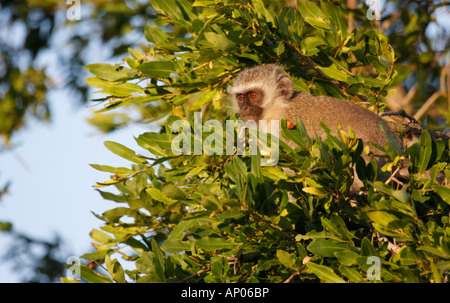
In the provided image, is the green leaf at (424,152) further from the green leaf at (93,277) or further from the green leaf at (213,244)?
the green leaf at (93,277)

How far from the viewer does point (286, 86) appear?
4566 millimetres

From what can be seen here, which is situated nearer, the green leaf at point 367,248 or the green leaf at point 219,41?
the green leaf at point 367,248

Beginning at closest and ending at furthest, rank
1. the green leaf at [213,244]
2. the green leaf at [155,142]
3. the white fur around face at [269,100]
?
the green leaf at [213,244], the green leaf at [155,142], the white fur around face at [269,100]

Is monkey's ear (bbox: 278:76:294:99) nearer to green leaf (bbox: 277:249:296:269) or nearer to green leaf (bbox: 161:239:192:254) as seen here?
green leaf (bbox: 161:239:192:254)

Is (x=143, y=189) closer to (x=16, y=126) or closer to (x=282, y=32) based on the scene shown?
(x=282, y=32)

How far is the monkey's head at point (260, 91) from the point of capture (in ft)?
14.6

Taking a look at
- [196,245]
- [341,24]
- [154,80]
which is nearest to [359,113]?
[341,24]

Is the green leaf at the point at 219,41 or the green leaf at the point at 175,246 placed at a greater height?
the green leaf at the point at 219,41

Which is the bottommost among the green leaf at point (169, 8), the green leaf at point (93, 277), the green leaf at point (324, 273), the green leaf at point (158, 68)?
the green leaf at point (93, 277)

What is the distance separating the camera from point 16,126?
6.81m

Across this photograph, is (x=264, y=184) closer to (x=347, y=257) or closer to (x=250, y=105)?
(x=347, y=257)

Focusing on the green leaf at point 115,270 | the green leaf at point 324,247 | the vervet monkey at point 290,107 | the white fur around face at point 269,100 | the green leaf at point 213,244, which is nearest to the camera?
the green leaf at point 324,247

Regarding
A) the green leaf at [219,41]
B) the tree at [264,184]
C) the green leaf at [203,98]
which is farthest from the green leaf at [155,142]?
the green leaf at [219,41]

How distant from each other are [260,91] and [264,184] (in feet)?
6.80
